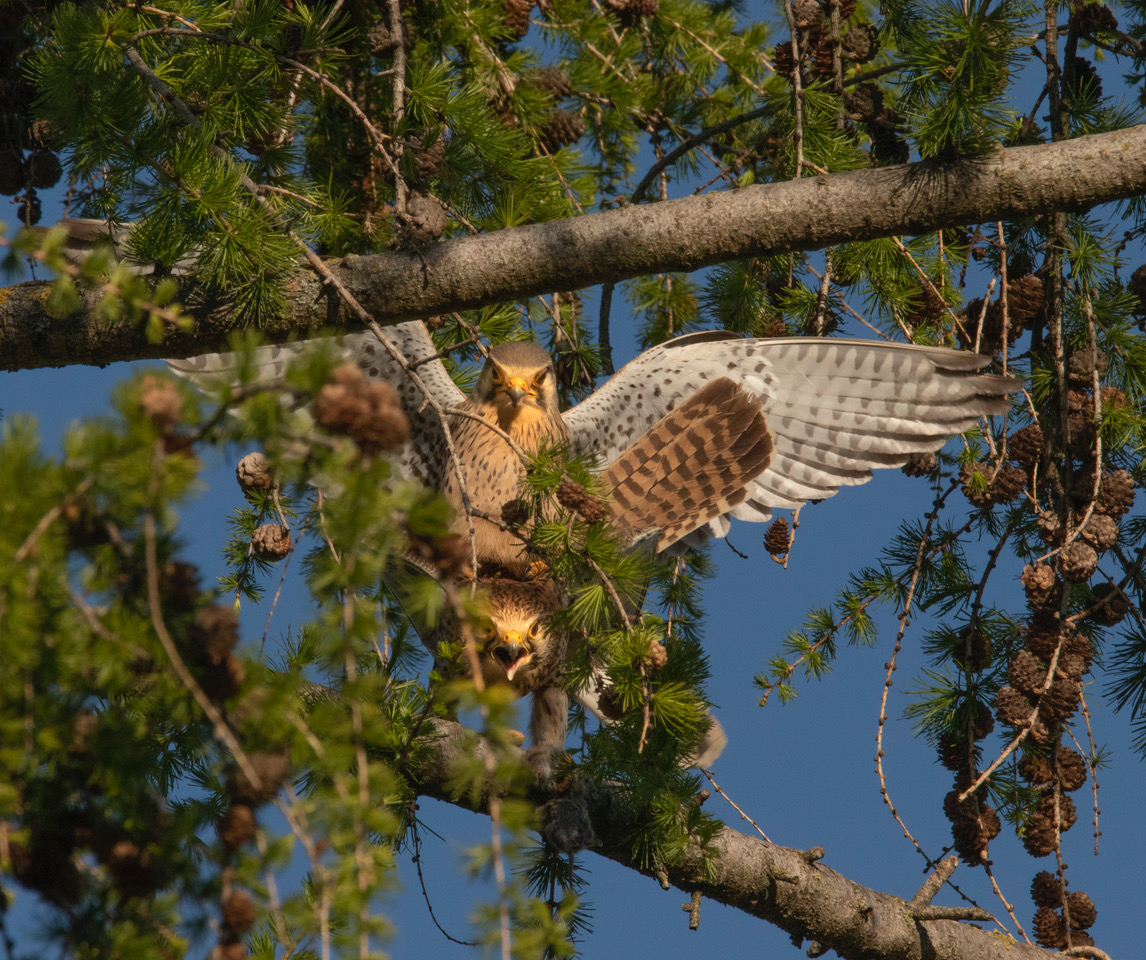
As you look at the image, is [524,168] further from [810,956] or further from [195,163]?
[810,956]

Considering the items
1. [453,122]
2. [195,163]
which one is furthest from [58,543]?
[453,122]

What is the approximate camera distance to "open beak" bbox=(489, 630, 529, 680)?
9.96ft

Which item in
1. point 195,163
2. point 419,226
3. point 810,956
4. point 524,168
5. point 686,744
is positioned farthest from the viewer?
point 810,956

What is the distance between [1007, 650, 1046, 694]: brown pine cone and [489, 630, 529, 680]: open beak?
1.29m

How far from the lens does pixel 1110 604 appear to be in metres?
2.85

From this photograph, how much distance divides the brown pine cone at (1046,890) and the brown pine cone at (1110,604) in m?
0.70

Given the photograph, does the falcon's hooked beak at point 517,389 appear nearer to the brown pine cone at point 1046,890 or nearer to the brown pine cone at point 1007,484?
the brown pine cone at point 1007,484

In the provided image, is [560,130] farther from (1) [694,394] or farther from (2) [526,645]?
(2) [526,645]

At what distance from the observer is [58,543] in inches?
45.4

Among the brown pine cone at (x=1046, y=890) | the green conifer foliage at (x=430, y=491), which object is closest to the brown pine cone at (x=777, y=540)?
the green conifer foliage at (x=430, y=491)

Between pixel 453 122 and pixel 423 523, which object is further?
pixel 453 122

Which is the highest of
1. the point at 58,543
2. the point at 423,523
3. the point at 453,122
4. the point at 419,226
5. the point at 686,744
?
the point at 453,122

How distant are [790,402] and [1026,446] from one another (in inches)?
46.9

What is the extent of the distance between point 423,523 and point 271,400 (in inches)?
8.0
